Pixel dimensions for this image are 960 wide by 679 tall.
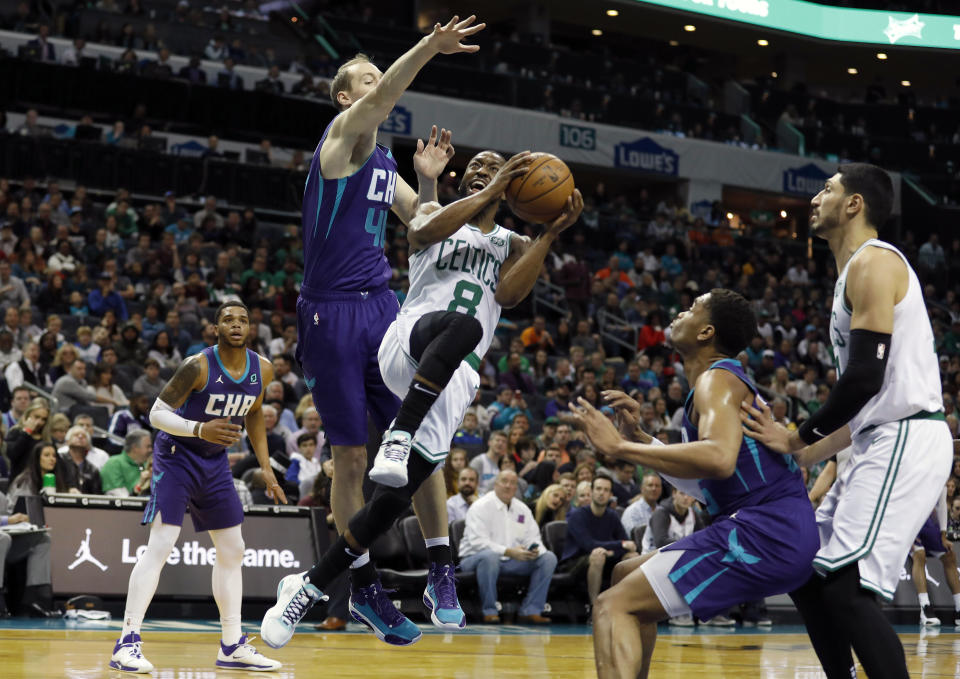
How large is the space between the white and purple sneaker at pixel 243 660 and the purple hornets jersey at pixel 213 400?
4.05 ft

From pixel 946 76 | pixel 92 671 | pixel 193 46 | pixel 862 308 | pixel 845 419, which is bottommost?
pixel 92 671

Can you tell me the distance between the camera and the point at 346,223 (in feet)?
19.9

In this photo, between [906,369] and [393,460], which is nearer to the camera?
[906,369]

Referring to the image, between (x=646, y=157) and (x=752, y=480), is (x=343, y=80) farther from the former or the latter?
(x=646, y=157)

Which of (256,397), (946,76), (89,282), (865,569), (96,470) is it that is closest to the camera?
(865,569)

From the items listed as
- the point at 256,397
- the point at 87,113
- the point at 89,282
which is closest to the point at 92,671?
the point at 256,397

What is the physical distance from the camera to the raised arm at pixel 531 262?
585cm

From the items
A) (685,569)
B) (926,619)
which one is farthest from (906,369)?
(926,619)

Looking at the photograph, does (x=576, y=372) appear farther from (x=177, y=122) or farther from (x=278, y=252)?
(x=177, y=122)

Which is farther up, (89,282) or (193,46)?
(193,46)

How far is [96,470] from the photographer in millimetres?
11789

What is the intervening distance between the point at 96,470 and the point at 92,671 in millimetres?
4995

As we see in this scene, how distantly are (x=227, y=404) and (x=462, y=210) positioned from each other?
3118 mm

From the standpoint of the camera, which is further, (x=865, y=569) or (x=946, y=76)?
(x=946, y=76)
